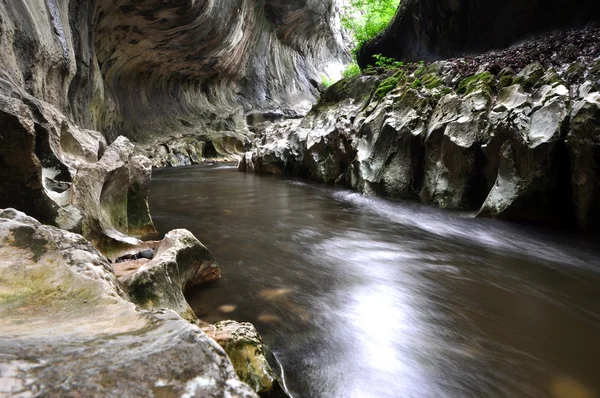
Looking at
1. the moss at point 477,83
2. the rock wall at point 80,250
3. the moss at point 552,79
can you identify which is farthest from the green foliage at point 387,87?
the rock wall at point 80,250

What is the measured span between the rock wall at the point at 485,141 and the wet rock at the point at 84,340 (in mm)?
4849

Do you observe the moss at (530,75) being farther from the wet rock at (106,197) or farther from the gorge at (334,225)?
the wet rock at (106,197)

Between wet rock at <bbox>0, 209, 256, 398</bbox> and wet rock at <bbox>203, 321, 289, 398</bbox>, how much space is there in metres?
0.49

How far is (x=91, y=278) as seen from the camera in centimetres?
146

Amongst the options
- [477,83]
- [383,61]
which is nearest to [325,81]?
[383,61]

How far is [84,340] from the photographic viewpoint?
1.03 meters

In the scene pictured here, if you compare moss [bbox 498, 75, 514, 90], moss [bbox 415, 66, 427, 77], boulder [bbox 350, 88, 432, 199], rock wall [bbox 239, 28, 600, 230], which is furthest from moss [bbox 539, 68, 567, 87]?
moss [bbox 415, 66, 427, 77]

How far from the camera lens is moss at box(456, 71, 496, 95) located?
6.11 m

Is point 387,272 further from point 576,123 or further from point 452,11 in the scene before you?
point 452,11

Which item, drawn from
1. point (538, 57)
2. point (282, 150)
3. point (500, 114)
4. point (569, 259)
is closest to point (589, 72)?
point (500, 114)

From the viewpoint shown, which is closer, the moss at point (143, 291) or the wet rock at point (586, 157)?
the moss at point (143, 291)

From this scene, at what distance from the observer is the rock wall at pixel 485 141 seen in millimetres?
4371

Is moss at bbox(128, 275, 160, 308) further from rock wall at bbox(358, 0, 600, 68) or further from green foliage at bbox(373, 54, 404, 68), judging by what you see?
green foliage at bbox(373, 54, 404, 68)

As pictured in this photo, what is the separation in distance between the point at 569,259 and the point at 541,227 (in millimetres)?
1079
